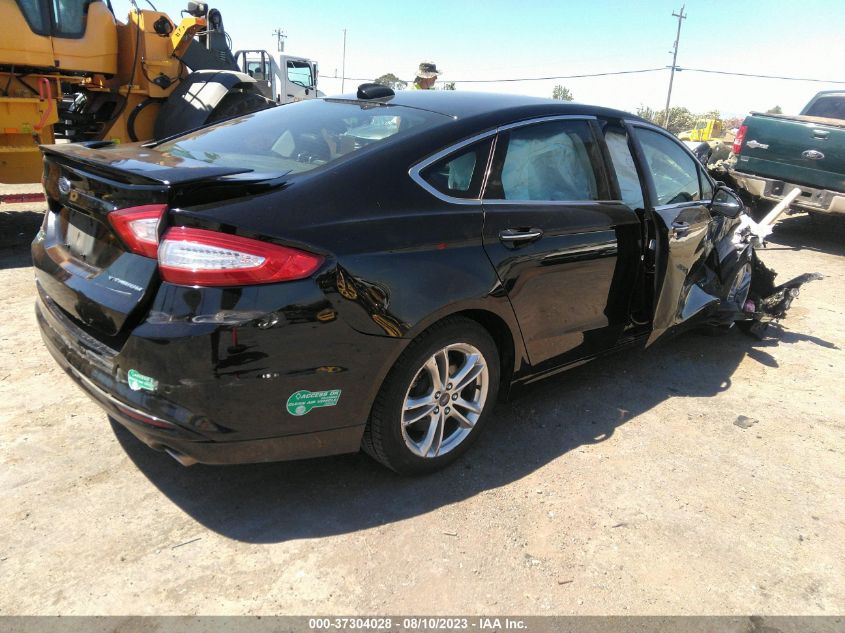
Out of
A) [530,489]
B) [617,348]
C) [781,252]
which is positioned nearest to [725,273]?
[617,348]

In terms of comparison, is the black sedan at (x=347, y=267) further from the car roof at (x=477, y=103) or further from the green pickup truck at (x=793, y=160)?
the green pickup truck at (x=793, y=160)

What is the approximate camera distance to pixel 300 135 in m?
2.86

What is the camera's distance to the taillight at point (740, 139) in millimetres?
8902

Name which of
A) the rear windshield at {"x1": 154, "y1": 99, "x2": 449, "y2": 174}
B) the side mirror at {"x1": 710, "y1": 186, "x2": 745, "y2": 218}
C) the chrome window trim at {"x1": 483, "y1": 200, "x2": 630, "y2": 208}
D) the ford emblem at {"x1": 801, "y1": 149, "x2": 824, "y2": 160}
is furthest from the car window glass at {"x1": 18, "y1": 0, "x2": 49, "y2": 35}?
the ford emblem at {"x1": 801, "y1": 149, "x2": 824, "y2": 160}

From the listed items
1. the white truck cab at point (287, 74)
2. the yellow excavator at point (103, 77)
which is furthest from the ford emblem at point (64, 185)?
the white truck cab at point (287, 74)

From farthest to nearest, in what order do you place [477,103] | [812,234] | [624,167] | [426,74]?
1. [812,234]
2. [426,74]
3. [624,167]
4. [477,103]

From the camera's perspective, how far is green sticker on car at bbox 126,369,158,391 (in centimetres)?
207

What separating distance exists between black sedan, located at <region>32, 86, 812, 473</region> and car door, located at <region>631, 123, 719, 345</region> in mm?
53

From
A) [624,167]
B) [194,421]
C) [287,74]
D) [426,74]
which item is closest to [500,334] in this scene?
[624,167]

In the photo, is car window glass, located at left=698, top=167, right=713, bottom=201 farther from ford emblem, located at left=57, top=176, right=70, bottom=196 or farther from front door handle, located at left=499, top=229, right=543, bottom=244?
ford emblem, located at left=57, top=176, right=70, bottom=196

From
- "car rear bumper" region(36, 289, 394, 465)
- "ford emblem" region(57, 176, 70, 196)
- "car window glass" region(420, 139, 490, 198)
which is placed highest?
"car window glass" region(420, 139, 490, 198)

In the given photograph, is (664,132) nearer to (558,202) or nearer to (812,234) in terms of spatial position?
(558,202)

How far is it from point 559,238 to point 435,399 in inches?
39.6

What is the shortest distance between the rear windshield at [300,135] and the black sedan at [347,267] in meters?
0.02
